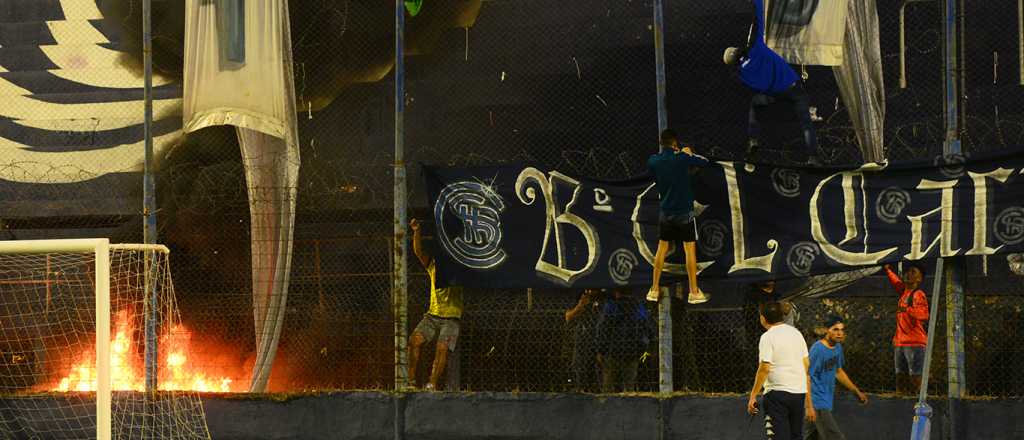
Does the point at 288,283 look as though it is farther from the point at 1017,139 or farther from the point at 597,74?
the point at 1017,139

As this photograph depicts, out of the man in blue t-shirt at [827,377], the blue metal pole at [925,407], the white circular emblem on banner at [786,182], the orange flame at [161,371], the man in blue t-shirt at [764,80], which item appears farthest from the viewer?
the orange flame at [161,371]

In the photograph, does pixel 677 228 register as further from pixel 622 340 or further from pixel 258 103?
pixel 258 103

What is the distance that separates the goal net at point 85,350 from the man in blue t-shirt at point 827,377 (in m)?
6.36

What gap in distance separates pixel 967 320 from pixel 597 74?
540cm

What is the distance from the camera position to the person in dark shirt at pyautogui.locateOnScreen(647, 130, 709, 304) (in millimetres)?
12805

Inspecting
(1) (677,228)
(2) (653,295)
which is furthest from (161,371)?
(1) (677,228)

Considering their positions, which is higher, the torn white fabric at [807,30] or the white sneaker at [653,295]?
the torn white fabric at [807,30]

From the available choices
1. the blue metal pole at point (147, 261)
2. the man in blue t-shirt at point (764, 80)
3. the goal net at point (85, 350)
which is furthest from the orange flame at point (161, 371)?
the man in blue t-shirt at point (764, 80)

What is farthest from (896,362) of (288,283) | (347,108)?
(347,108)

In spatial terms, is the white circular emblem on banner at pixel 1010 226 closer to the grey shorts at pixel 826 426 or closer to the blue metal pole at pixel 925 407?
the blue metal pole at pixel 925 407

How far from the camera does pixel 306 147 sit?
16.8 meters

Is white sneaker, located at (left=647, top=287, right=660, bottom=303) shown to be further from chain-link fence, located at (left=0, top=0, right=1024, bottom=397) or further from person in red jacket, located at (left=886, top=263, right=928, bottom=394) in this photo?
person in red jacket, located at (left=886, top=263, right=928, bottom=394)

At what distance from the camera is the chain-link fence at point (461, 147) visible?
535 inches

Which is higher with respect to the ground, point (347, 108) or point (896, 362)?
point (347, 108)
